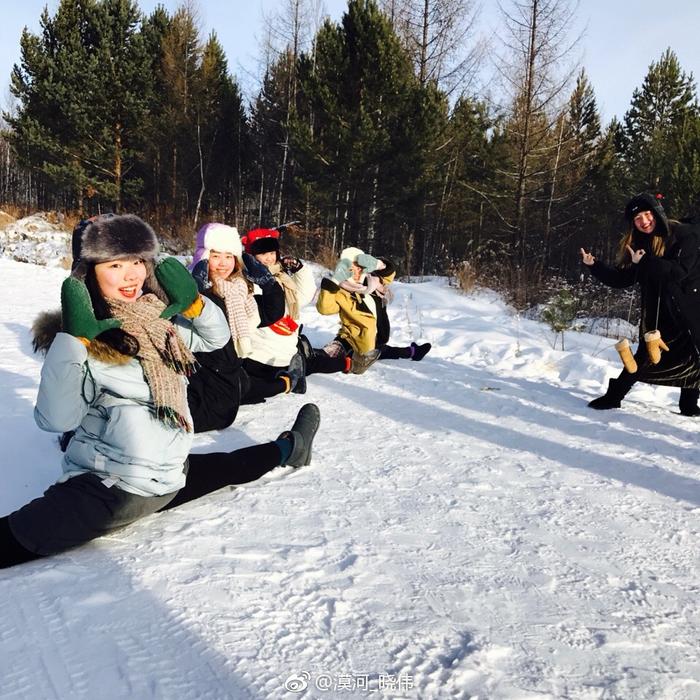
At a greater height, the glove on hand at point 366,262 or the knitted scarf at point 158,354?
the glove on hand at point 366,262

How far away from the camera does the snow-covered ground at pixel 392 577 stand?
1470 mm

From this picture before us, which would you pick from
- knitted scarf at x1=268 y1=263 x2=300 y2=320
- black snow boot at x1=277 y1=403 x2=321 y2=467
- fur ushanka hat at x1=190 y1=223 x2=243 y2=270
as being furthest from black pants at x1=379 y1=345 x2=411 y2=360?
black snow boot at x1=277 y1=403 x2=321 y2=467

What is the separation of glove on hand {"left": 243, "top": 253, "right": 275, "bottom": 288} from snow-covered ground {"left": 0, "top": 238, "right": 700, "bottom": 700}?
3.06 ft

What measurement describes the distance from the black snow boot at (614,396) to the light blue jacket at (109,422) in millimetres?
3090

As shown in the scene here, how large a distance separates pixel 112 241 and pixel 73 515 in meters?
0.95

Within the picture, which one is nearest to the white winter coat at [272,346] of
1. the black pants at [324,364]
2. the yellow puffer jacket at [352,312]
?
the black pants at [324,364]

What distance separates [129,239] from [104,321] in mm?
311

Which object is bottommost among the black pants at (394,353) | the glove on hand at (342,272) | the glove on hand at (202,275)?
the black pants at (394,353)

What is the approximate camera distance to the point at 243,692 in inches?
55.1

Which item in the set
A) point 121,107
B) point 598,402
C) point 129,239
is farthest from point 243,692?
point 121,107

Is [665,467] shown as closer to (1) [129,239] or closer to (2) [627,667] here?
(2) [627,667]

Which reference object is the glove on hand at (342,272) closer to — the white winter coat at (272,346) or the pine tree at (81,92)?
the white winter coat at (272,346)

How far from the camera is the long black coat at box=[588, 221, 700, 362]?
3.74 meters

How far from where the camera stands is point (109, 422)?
2066mm
